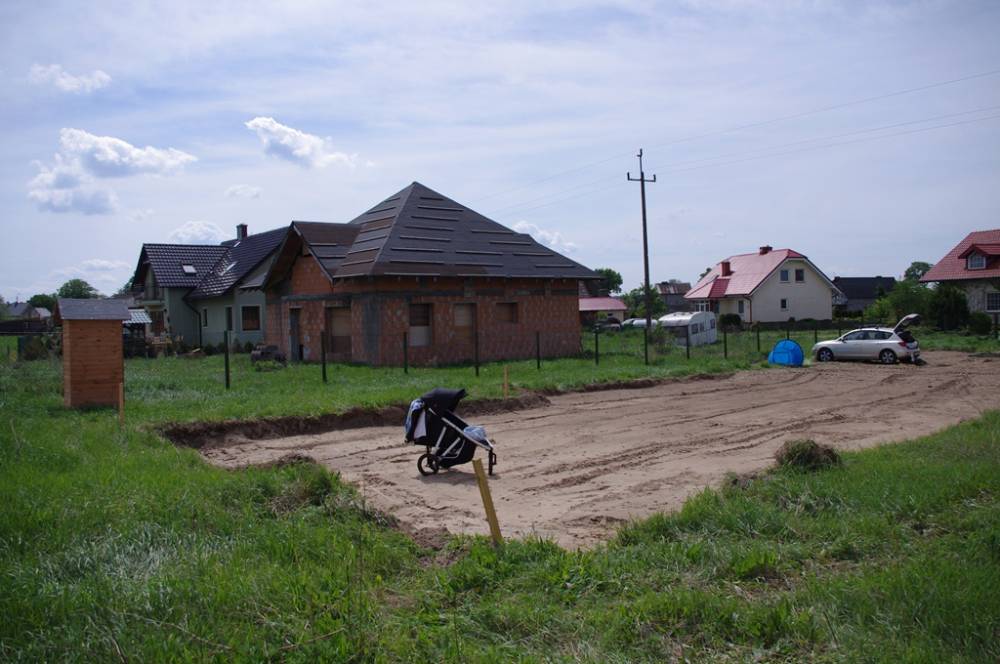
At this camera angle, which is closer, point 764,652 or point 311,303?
point 764,652

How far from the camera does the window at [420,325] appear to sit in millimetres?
26953

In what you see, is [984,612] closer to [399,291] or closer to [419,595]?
[419,595]

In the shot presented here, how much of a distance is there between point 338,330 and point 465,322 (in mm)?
4610

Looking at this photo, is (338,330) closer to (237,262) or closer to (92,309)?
(92,309)

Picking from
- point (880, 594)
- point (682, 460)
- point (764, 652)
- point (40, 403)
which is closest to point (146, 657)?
point (764, 652)

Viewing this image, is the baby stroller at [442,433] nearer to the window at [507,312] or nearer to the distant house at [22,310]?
the window at [507,312]

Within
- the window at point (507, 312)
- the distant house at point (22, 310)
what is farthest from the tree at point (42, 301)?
the window at point (507, 312)

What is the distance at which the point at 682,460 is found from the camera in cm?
1124

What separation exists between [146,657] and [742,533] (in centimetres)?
477

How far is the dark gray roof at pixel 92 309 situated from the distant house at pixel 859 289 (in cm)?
8060

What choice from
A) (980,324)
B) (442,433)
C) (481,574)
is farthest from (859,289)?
(481,574)

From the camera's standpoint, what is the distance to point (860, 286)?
89625 millimetres

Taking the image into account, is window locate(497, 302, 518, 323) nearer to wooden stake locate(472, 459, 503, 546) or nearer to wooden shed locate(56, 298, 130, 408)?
wooden shed locate(56, 298, 130, 408)

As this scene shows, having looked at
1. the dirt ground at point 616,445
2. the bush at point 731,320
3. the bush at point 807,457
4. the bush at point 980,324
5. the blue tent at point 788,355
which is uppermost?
the bush at point 731,320
